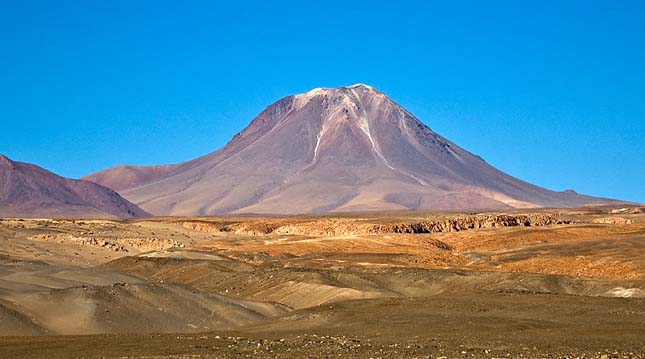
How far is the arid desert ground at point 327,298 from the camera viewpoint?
29.6 metres

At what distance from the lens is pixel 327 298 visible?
1764 inches

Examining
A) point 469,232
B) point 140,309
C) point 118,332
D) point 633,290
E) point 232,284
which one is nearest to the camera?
point 118,332

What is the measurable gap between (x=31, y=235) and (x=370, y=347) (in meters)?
49.7

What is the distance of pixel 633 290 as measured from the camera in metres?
45.0

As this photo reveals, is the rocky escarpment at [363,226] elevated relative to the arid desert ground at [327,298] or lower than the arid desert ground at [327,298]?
elevated

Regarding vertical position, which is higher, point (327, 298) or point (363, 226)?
point (363, 226)

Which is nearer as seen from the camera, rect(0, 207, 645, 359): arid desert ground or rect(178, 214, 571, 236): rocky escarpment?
rect(0, 207, 645, 359): arid desert ground

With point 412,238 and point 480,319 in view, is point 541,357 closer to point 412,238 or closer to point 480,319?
point 480,319

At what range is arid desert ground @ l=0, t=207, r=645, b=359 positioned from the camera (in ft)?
97.2

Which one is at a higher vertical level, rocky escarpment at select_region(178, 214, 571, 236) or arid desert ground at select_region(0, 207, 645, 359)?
rocky escarpment at select_region(178, 214, 571, 236)

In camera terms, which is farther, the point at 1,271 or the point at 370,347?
the point at 1,271

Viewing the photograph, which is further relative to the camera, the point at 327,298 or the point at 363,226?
the point at 363,226

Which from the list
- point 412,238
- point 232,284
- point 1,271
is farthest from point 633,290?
point 412,238

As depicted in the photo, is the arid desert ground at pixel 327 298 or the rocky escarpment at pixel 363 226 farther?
the rocky escarpment at pixel 363 226
